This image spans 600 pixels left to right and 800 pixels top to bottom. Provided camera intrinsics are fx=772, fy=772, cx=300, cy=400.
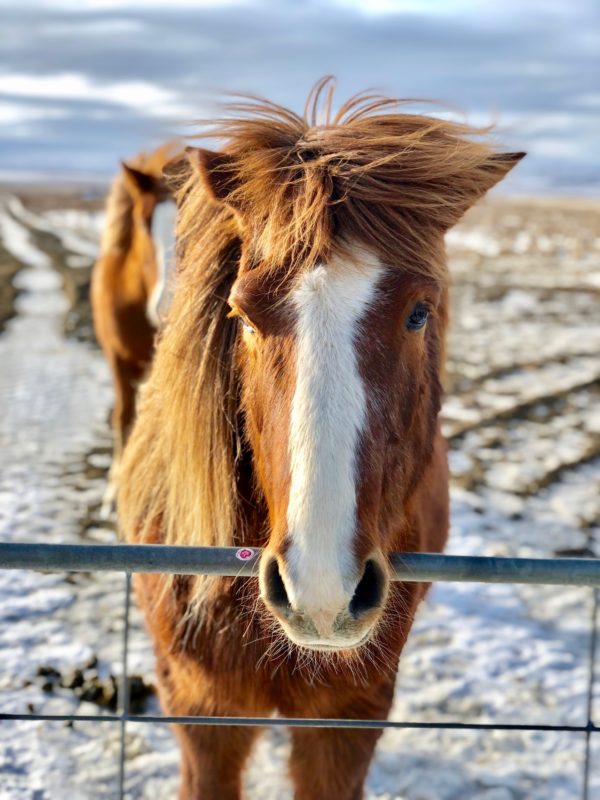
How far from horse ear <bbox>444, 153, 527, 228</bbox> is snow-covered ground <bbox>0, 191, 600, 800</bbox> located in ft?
7.24

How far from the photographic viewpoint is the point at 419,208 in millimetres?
1752

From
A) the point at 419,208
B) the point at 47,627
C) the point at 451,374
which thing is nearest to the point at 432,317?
the point at 419,208

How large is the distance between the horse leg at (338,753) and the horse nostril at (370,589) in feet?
2.67

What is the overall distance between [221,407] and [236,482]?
19cm

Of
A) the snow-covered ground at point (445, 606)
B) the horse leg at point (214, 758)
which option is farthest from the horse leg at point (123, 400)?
the horse leg at point (214, 758)

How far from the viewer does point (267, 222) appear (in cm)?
169

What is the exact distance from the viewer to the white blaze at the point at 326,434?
1.35 meters

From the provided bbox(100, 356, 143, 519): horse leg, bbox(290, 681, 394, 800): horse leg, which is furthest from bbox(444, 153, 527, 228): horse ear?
bbox(100, 356, 143, 519): horse leg

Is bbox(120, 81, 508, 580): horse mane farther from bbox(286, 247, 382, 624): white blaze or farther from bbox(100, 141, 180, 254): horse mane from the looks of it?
bbox(100, 141, 180, 254): horse mane

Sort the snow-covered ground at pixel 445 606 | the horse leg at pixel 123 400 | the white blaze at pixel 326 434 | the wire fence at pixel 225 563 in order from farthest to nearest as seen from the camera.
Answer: the horse leg at pixel 123 400 < the snow-covered ground at pixel 445 606 < the wire fence at pixel 225 563 < the white blaze at pixel 326 434

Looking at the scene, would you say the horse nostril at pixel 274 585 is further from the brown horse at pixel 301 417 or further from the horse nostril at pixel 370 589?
the horse nostril at pixel 370 589

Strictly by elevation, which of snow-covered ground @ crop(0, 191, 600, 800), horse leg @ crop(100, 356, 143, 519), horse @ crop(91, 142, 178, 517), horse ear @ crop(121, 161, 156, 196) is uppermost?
horse ear @ crop(121, 161, 156, 196)

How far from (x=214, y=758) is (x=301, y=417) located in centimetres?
126

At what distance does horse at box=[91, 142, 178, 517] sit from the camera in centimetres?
506
